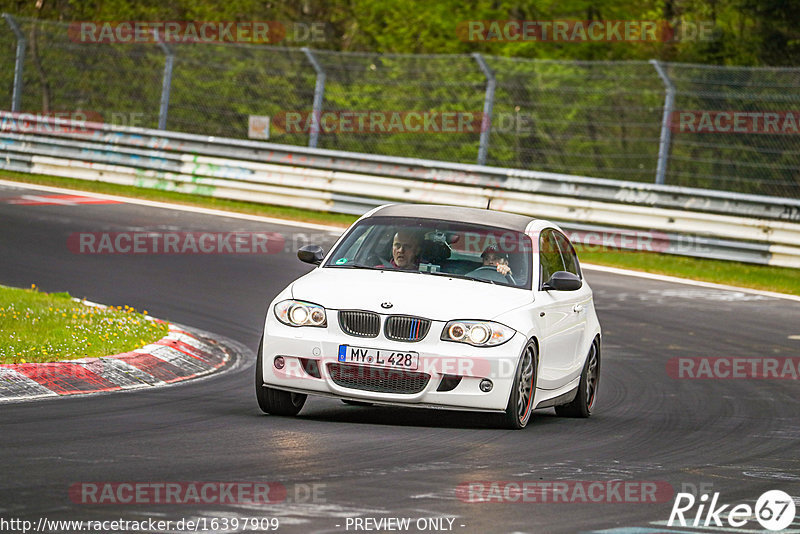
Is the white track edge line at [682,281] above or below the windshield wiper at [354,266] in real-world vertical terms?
below

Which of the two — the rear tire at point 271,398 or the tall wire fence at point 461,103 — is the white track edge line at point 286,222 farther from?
the rear tire at point 271,398

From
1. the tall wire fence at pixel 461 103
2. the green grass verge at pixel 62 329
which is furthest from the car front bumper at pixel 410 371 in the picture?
the tall wire fence at pixel 461 103

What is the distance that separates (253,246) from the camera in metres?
20.2

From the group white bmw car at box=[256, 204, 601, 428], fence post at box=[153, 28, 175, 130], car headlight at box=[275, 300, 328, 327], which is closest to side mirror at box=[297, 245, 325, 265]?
white bmw car at box=[256, 204, 601, 428]

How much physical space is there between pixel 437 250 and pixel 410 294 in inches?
40.9

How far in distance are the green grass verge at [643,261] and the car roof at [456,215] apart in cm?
983

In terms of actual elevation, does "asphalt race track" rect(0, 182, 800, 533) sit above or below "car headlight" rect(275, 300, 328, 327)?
below

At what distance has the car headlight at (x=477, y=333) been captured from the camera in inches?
360

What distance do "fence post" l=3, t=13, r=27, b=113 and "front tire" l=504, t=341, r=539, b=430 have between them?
64.1 feet

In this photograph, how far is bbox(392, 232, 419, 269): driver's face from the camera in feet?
33.4

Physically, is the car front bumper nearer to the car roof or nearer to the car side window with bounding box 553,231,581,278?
the car roof

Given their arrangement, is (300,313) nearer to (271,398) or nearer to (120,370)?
(271,398)

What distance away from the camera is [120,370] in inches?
415

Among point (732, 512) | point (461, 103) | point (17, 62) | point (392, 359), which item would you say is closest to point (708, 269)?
point (461, 103)
